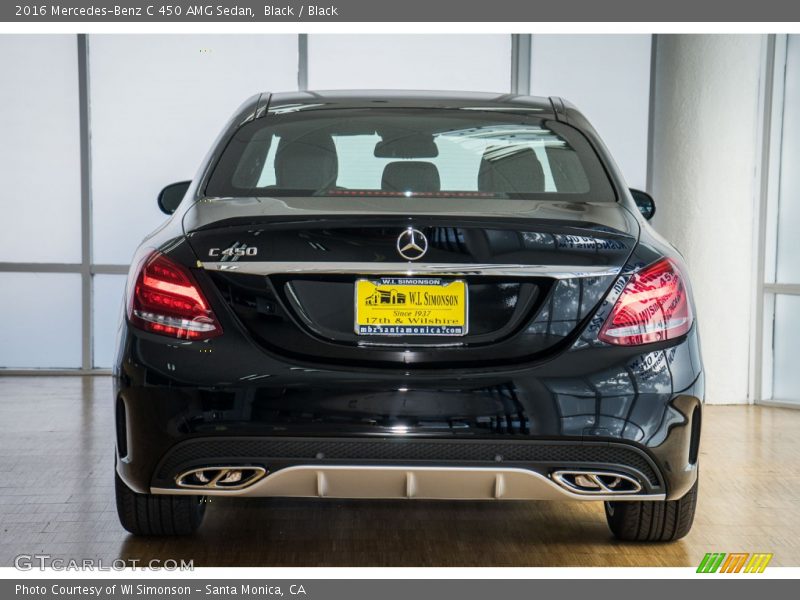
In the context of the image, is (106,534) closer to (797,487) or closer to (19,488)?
(19,488)

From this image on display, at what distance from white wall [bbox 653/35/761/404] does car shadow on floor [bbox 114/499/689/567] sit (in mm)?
3518

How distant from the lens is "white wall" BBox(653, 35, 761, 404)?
736 cm

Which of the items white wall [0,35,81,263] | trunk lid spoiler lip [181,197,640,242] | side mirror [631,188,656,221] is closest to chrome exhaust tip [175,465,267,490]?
trunk lid spoiler lip [181,197,640,242]

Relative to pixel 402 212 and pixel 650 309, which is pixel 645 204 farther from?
pixel 402 212

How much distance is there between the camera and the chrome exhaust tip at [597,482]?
114 inches

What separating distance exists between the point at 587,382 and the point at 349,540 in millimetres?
1253

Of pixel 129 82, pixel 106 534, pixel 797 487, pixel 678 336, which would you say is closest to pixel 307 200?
pixel 678 336

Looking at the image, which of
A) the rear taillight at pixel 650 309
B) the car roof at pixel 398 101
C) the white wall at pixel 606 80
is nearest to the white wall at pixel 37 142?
the white wall at pixel 606 80

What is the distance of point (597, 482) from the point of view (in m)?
2.95

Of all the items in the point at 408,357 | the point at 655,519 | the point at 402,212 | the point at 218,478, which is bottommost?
the point at 655,519

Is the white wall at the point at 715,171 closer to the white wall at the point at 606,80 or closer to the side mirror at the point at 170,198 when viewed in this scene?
the white wall at the point at 606,80

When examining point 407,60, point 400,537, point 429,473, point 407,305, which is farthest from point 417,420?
point 407,60

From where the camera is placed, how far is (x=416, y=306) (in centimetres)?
285

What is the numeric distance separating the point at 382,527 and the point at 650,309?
Result: 146 cm
